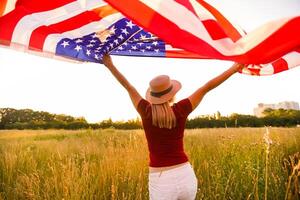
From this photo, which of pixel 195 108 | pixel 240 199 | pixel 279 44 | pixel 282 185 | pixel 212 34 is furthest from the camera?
pixel 282 185

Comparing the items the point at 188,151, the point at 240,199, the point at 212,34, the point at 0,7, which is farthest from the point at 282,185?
the point at 0,7

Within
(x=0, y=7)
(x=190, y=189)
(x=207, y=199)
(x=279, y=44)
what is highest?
(x=0, y=7)

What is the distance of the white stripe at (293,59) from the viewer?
3154mm

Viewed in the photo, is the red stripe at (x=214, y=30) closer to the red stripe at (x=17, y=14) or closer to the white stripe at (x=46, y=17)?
the white stripe at (x=46, y=17)

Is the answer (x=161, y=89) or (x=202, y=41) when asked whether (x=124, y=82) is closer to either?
(x=161, y=89)

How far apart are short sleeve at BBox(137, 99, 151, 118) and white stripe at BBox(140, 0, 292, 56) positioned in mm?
573

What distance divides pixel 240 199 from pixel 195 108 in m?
2.30

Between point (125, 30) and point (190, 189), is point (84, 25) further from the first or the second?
point (190, 189)

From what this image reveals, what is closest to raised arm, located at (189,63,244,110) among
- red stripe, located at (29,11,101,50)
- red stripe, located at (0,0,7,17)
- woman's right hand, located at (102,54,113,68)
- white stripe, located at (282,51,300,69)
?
white stripe, located at (282,51,300,69)

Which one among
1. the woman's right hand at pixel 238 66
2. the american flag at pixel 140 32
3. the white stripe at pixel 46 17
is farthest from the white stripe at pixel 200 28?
the white stripe at pixel 46 17

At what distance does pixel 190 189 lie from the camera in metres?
2.66

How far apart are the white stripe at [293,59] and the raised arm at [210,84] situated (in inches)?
25.7

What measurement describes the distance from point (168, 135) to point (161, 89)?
1.03 feet

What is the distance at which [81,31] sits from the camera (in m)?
2.94
